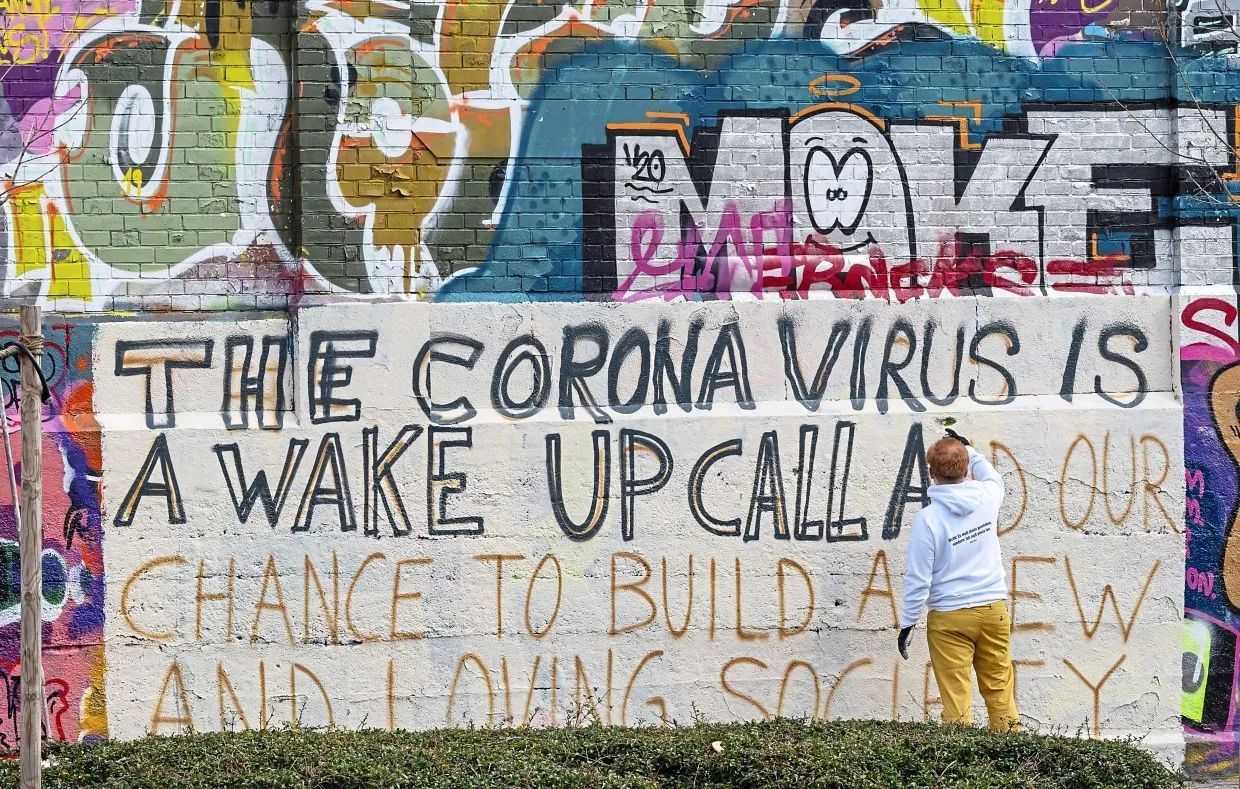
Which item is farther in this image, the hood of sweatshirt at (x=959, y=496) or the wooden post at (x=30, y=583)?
the hood of sweatshirt at (x=959, y=496)

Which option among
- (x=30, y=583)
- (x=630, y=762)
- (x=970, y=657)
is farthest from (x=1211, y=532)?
(x=30, y=583)

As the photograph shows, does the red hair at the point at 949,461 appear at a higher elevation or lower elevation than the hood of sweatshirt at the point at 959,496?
higher

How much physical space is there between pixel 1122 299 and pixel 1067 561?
1455 mm

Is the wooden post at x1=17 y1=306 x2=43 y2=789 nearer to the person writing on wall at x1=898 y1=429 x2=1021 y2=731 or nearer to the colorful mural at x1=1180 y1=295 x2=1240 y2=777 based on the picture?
the person writing on wall at x1=898 y1=429 x2=1021 y2=731

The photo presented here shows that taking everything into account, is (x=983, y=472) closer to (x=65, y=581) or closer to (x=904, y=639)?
(x=904, y=639)

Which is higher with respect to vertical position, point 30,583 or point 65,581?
point 30,583

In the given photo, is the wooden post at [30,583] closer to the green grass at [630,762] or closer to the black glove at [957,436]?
the green grass at [630,762]

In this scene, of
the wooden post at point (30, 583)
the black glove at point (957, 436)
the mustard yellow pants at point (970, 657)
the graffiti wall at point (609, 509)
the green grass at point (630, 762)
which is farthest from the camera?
the graffiti wall at point (609, 509)

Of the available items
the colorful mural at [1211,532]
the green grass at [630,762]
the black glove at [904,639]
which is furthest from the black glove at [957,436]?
the green grass at [630,762]

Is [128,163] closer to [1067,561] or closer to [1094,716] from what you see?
[1067,561]

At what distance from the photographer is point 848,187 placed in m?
6.84

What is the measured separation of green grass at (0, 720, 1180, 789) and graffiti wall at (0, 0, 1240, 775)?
4.23ft

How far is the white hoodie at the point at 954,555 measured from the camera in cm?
587

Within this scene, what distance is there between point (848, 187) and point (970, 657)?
101 inches
